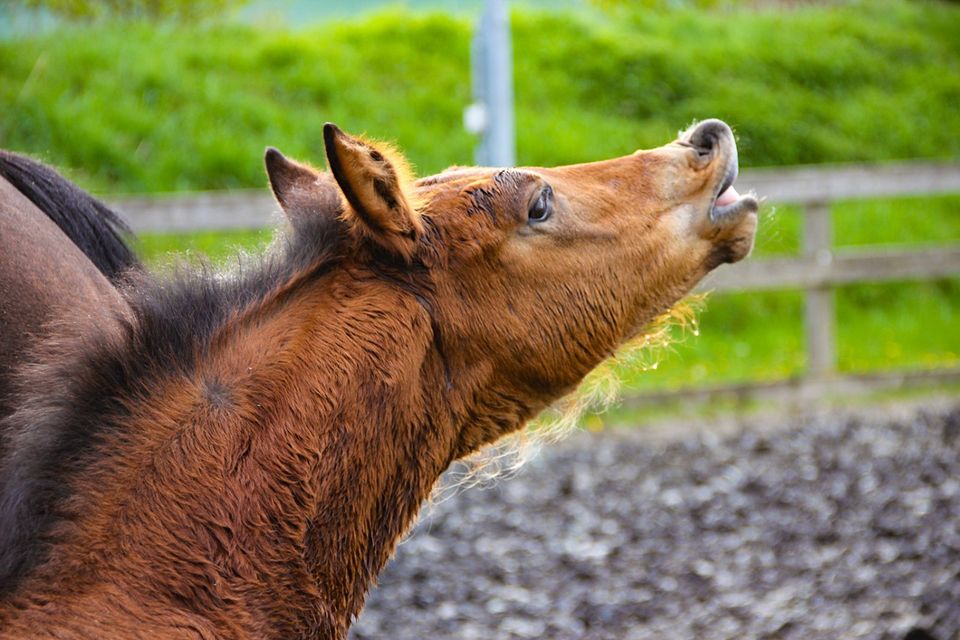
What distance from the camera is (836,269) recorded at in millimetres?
9227

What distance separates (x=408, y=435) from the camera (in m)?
2.65

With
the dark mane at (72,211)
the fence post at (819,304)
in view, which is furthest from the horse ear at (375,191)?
the fence post at (819,304)

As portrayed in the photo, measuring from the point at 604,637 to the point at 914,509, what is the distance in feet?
7.29

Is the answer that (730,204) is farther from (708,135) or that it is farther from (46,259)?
(46,259)

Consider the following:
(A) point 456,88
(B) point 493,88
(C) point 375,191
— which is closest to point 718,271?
(C) point 375,191

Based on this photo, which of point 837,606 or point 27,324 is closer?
point 27,324

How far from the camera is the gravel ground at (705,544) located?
16.6 feet

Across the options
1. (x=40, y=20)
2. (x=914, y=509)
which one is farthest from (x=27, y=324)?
(x=40, y=20)

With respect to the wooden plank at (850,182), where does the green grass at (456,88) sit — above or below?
above

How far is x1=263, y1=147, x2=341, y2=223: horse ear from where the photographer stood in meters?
2.72

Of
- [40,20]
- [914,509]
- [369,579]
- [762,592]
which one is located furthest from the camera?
[40,20]

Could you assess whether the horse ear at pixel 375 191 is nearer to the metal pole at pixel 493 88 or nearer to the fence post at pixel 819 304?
the metal pole at pixel 493 88

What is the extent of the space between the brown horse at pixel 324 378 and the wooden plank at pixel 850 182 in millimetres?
6178

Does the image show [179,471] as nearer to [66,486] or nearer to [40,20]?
[66,486]
